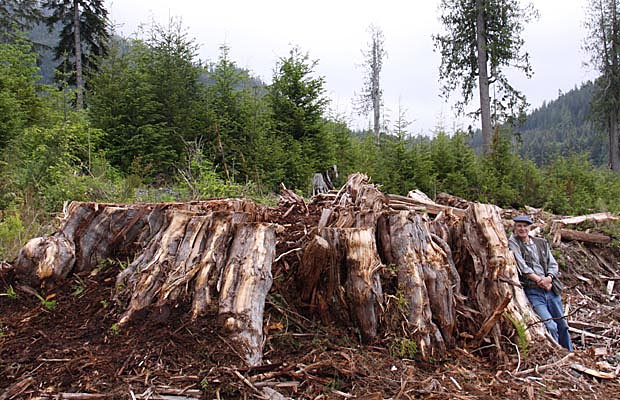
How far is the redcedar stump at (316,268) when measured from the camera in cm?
286

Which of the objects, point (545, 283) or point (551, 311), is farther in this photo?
point (551, 311)

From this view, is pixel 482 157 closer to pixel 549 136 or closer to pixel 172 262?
pixel 172 262

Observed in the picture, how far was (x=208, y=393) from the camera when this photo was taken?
228 centimetres

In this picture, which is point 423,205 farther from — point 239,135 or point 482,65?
point 482,65

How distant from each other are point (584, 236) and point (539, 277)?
15.5 feet

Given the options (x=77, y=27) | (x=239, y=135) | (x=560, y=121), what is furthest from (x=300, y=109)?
(x=560, y=121)

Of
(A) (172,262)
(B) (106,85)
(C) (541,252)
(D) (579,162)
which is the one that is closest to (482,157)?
(D) (579,162)

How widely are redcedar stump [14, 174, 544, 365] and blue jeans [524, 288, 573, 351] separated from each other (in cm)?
87

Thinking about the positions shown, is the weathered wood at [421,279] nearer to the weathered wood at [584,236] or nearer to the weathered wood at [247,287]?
the weathered wood at [247,287]

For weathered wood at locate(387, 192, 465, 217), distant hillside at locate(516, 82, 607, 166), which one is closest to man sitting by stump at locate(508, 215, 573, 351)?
weathered wood at locate(387, 192, 465, 217)

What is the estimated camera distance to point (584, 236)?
8.15 m

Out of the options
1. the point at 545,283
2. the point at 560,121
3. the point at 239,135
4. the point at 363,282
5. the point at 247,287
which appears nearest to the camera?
the point at 247,287

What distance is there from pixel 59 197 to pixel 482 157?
1212 cm

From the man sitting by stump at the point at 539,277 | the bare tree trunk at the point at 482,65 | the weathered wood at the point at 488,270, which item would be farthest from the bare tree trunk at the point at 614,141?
the weathered wood at the point at 488,270
